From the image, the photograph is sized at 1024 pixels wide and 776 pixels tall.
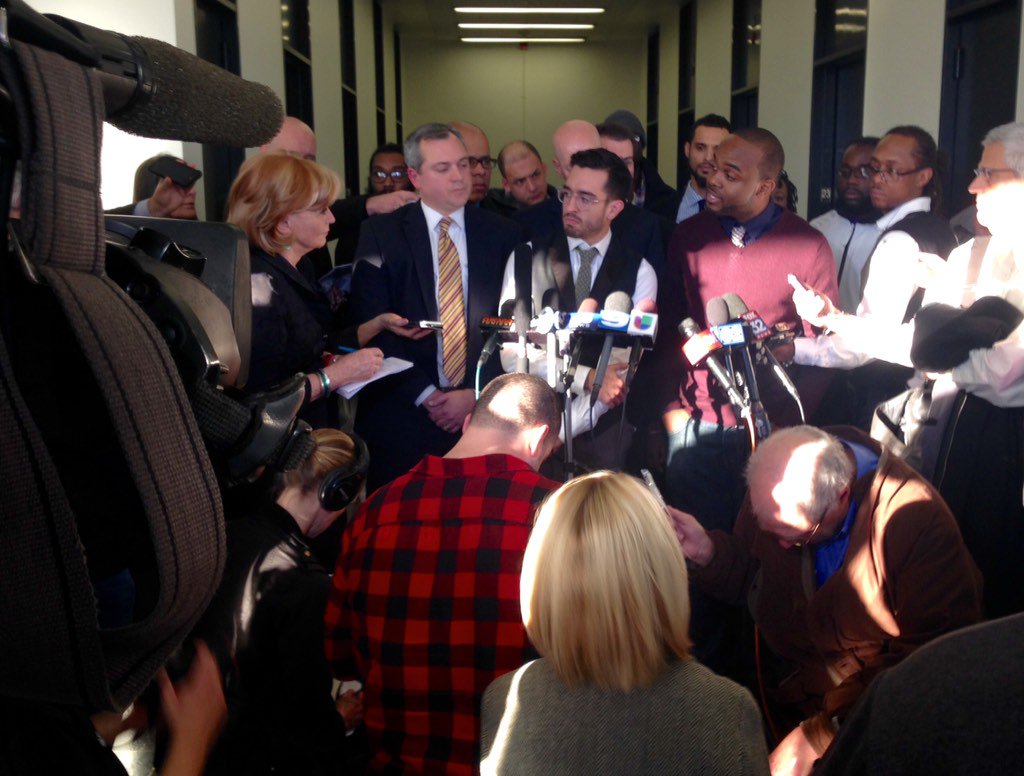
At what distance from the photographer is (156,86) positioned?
0.60 m

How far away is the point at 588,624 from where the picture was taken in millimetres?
1305

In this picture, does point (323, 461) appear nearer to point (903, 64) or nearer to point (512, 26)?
point (903, 64)

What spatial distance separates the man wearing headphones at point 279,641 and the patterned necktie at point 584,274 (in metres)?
1.35

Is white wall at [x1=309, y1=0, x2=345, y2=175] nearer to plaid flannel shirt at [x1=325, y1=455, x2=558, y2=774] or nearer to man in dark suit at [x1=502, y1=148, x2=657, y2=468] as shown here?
man in dark suit at [x1=502, y1=148, x2=657, y2=468]

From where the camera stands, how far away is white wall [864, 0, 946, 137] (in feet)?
16.1

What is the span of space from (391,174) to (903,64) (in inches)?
A: 110

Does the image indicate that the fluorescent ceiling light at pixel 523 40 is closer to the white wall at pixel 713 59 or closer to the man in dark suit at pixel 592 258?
the white wall at pixel 713 59

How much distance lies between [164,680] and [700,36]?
34.0 ft

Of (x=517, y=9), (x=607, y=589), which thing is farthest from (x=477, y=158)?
(x=517, y=9)

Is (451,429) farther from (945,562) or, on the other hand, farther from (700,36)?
(700,36)

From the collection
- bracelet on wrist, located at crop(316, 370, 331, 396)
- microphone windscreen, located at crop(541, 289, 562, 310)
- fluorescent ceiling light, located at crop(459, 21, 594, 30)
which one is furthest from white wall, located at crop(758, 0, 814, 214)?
bracelet on wrist, located at crop(316, 370, 331, 396)

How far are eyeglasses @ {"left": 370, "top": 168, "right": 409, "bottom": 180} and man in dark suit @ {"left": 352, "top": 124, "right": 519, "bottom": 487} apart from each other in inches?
72.8

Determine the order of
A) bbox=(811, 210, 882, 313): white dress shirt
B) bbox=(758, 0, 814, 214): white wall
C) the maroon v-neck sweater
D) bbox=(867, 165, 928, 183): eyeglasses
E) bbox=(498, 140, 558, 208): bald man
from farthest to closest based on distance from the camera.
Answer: bbox=(758, 0, 814, 214): white wall < bbox=(498, 140, 558, 208): bald man < bbox=(811, 210, 882, 313): white dress shirt < bbox=(867, 165, 928, 183): eyeglasses < the maroon v-neck sweater

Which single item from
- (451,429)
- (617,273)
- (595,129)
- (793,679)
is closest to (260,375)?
(451,429)
